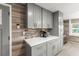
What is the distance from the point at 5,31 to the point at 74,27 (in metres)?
5.24

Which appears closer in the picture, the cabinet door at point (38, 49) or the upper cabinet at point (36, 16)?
the cabinet door at point (38, 49)

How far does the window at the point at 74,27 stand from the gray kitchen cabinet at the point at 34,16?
3955 mm

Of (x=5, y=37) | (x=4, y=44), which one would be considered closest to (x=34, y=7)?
(x=5, y=37)

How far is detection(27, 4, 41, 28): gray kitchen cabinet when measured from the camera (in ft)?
7.42

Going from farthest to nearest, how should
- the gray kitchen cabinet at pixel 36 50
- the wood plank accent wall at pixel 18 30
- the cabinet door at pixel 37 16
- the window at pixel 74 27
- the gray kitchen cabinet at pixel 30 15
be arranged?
the window at pixel 74 27, the cabinet door at pixel 37 16, the gray kitchen cabinet at pixel 30 15, the wood plank accent wall at pixel 18 30, the gray kitchen cabinet at pixel 36 50

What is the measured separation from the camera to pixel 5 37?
1.93 meters

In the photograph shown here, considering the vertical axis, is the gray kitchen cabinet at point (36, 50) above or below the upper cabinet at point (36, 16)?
below

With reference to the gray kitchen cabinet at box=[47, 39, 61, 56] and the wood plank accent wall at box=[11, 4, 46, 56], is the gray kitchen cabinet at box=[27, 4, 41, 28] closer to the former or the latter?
the wood plank accent wall at box=[11, 4, 46, 56]

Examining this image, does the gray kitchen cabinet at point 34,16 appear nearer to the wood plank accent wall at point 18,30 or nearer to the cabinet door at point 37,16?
the cabinet door at point 37,16

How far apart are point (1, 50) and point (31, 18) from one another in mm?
1212

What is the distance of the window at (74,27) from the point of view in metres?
5.53

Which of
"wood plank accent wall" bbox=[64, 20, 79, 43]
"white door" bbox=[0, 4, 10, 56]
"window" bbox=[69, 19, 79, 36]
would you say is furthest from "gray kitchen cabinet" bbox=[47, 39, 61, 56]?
"window" bbox=[69, 19, 79, 36]

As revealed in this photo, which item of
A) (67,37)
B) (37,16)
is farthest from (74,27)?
(37,16)

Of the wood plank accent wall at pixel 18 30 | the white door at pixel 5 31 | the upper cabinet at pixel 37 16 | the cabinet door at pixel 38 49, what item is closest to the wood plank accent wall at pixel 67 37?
the upper cabinet at pixel 37 16
